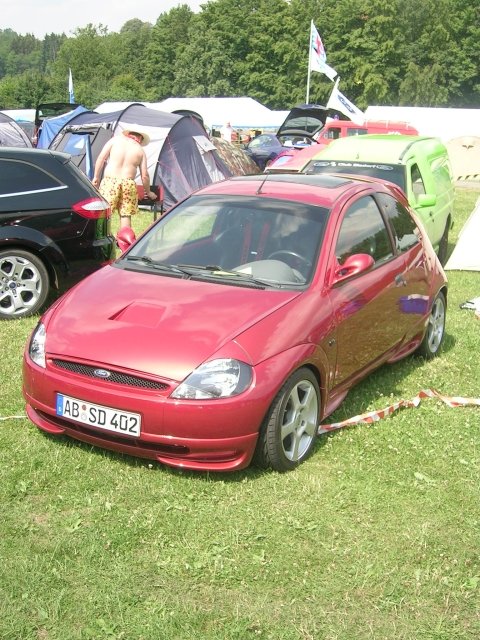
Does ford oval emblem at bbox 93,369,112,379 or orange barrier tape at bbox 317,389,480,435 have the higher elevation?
ford oval emblem at bbox 93,369,112,379

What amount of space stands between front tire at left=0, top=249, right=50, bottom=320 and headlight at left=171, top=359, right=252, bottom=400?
12.1 ft

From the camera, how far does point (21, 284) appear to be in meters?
7.02

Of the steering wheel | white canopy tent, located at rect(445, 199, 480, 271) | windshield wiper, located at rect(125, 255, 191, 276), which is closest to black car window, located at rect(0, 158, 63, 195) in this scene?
windshield wiper, located at rect(125, 255, 191, 276)

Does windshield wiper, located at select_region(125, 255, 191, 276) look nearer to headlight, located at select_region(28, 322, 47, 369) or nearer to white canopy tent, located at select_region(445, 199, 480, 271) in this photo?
headlight, located at select_region(28, 322, 47, 369)

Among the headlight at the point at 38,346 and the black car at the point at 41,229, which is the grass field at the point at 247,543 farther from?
the black car at the point at 41,229

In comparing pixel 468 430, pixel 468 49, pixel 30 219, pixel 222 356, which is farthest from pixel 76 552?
pixel 468 49

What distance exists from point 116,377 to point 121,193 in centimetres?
634

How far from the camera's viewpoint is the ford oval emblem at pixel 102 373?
152 inches

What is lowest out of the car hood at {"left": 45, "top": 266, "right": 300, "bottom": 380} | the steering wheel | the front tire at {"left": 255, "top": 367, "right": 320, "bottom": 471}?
the front tire at {"left": 255, "top": 367, "right": 320, "bottom": 471}

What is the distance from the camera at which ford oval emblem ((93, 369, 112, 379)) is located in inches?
152

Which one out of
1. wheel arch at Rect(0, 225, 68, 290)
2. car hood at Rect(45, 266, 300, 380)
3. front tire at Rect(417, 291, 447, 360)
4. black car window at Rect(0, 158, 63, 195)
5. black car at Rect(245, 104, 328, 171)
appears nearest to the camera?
car hood at Rect(45, 266, 300, 380)

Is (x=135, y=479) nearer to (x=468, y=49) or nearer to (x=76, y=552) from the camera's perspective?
(x=76, y=552)

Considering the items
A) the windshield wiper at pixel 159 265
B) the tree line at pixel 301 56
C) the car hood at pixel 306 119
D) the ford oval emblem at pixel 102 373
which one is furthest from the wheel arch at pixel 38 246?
the tree line at pixel 301 56

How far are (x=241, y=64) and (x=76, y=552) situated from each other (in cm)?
8985
